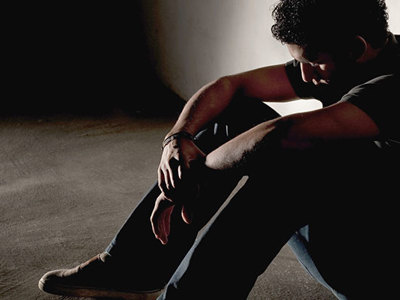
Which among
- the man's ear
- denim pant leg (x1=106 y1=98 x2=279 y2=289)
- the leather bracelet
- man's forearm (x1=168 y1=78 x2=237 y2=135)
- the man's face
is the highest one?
the man's ear

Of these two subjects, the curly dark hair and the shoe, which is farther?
the shoe

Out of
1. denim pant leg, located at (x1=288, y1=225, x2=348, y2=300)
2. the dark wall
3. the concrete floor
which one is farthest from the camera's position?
the dark wall

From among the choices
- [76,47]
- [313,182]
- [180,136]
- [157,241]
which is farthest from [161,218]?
[76,47]

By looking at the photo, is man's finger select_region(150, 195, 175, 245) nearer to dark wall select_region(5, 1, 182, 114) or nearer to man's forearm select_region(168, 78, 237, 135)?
man's forearm select_region(168, 78, 237, 135)

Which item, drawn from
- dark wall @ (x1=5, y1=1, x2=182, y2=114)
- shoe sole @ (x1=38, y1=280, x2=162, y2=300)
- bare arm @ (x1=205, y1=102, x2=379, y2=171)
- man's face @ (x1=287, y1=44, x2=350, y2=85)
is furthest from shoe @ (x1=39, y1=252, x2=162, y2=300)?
dark wall @ (x1=5, y1=1, x2=182, y2=114)

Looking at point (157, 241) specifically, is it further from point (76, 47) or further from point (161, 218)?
point (76, 47)

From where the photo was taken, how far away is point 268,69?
1.94 meters

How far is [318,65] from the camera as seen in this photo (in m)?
1.57

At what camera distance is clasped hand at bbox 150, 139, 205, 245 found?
153 cm

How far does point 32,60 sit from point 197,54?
188cm

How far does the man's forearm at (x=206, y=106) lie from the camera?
1.80 metres

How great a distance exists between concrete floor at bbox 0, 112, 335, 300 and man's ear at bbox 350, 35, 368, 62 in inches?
31.1

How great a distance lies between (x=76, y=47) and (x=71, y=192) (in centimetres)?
279

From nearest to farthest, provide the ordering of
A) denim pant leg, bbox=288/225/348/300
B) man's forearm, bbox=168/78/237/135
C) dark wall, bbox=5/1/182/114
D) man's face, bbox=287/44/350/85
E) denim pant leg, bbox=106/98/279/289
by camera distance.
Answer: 1. denim pant leg, bbox=288/225/348/300
2. man's face, bbox=287/44/350/85
3. denim pant leg, bbox=106/98/279/289
4. man's forearm, bbox=168/78/237/135
5. dark wall, bbox=5/1/182/114
